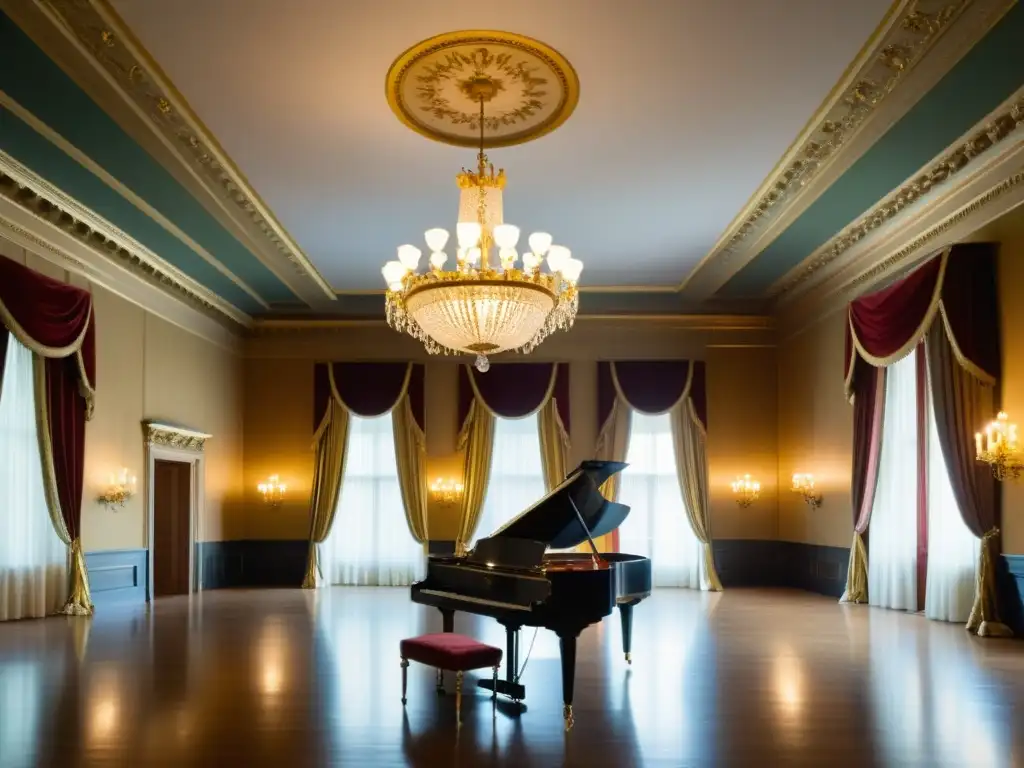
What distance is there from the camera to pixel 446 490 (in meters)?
14.0

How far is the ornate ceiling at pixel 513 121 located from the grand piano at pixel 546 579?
277cm

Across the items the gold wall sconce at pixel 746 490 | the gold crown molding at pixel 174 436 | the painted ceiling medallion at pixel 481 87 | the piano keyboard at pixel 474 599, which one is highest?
the painted ceiling medallion at pixel 481 87

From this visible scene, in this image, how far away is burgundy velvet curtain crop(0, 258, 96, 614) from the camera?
882cm

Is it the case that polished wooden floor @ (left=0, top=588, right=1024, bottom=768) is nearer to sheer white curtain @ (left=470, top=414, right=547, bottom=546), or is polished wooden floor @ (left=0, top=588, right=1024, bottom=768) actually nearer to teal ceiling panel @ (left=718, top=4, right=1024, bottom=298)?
teal ceiling panel @ (left=718, top=4, right=1024, bottom=298)

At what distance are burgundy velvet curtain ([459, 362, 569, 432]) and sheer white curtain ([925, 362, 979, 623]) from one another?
5.70 m

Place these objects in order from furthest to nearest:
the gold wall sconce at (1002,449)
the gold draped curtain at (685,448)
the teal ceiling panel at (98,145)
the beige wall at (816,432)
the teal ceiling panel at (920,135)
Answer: the gold draped curtain at (685,448)
the beige wall at (816,432)
the gold wall sconce at (1002,449)
the teal ceiling panel at (98,145)
the teal ceiling panel at (920,135)

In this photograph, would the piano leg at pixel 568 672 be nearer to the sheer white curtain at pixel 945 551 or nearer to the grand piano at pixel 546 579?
the grand piano at pixel 546 579

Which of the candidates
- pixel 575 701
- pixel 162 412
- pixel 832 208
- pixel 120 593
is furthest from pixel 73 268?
pixel 832 208

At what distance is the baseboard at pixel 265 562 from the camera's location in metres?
14.0

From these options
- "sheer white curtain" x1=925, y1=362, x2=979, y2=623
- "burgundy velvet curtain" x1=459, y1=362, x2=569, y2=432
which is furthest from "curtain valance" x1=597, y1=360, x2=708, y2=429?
"sheer white curtain" x1=925, y1=362, x2=979, y2=623

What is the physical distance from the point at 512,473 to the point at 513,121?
749 centimetres

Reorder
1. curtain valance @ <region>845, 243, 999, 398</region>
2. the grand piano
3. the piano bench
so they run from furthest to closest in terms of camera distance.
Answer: curtain valance @ <region>845, 243, 999, 398</region>, the grand piano, the piano bench

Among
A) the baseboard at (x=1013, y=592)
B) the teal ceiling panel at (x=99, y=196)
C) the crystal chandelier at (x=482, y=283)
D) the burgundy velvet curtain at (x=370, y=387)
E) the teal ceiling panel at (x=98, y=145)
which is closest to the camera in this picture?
the teal ceiling panel at (x=98, y=145)

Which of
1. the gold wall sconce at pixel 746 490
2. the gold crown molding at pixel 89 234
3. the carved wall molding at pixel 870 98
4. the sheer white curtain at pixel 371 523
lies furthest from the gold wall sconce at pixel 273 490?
the carved wall molding at pixel 870 98
